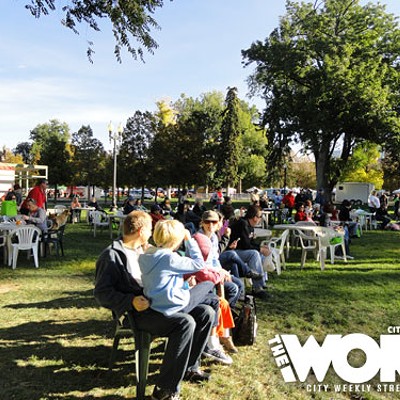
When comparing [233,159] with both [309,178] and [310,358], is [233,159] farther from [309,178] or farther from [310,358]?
[310,358]

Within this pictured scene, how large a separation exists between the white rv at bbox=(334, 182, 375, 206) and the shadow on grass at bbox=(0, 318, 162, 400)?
3852cm

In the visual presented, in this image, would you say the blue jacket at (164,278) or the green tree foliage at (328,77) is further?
the green tree foliage at (328,77)

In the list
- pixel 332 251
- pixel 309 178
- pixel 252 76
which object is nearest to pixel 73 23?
pixel 332 251

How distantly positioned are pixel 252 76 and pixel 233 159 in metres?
15.2

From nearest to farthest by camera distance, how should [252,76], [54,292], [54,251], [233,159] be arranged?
[54,292] → [54,251] → [252,76] → [233,159]

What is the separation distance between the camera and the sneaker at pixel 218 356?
12.7ft

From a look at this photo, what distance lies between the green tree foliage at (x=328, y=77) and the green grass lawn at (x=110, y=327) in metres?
18.3

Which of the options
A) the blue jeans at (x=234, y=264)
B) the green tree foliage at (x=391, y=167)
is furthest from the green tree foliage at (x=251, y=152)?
the blue jeans at (x=234, y=264)

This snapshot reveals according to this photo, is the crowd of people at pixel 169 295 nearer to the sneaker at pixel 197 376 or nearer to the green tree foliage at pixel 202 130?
the sneaker at pixel 197 376

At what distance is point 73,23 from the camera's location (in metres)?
5.49

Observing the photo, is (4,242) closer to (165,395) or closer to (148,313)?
(148,313)

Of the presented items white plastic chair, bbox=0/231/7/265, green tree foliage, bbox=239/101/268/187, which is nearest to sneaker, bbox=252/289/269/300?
white plastic chair, bbox=0/231/7/265

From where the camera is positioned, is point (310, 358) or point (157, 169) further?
point (157, 169)

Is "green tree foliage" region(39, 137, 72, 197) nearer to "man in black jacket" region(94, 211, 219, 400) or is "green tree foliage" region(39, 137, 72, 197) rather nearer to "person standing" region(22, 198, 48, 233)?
"person standing" region(22, 198, 48, 233)
